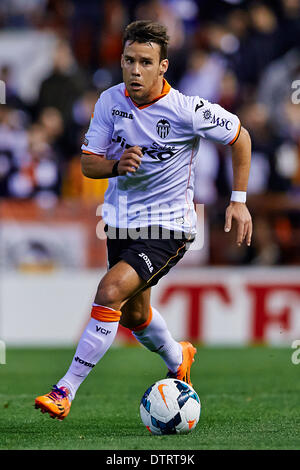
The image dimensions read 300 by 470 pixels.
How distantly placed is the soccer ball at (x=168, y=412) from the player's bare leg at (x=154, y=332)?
0.72 metres

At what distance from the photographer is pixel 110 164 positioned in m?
6.15

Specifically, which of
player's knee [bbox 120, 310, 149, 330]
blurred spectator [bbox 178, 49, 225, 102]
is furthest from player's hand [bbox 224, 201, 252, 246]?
blurred spectator [bbox 178, 49, 225, 102]

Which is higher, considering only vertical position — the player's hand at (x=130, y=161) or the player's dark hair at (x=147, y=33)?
the player's dark hair at (x=147, y=33)

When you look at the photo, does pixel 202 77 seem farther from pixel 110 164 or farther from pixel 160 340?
pixel 110 164

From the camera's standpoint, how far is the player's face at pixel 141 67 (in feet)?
20.2

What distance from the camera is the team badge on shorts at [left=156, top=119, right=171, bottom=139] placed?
6.34 metres

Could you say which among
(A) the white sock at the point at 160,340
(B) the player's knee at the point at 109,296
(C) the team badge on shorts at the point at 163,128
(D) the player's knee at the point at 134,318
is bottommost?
(A) the white sock at the point at 160,340

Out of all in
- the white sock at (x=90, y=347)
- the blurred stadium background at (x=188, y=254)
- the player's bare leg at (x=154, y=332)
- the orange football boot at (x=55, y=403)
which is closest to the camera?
the orange football boot at (x=55, y=403)

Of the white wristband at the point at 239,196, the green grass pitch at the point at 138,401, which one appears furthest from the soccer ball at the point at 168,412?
the white wristband at the point at 239,196

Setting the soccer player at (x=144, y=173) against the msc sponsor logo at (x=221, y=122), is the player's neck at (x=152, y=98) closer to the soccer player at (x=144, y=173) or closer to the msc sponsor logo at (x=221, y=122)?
the soccer player at (x=144, y=173)

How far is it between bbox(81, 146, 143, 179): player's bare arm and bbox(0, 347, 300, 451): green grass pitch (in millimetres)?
1720

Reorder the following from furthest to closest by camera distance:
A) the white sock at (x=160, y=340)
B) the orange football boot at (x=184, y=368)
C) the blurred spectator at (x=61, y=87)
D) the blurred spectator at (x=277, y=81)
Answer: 1. the blurred spectator at (x=61, y=87)
2. the blurred spectator at (x=277, y=81)
3. the orange football boot at (x=184, y=368)
4. the white sock at (x=160, y=340)

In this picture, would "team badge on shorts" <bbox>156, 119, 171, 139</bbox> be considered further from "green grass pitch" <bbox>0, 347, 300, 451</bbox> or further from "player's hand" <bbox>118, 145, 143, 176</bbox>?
"green grass pitch" <bbox>0, 347, 300, 451</bbox>

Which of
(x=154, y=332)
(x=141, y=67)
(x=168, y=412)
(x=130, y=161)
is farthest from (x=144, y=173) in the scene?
(x=168, y=412)
